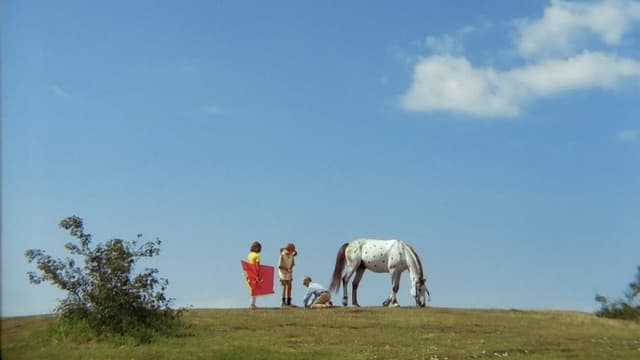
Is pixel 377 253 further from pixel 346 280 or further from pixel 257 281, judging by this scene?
pixel 257 281

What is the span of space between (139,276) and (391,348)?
24.1 feet

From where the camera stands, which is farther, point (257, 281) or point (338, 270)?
point (338, 270)

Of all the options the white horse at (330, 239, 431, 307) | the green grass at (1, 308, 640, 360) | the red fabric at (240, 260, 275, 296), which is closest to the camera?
the green grass at (1, 308, 640, 360)

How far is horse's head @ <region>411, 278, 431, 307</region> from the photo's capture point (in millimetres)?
34469

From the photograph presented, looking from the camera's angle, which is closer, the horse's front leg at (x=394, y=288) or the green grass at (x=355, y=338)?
the green grass at (x=355, y=338)

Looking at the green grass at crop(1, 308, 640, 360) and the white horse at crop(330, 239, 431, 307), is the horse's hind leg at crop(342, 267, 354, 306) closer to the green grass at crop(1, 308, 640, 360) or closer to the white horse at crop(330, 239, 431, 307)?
the white horse at crop(330, 239, 431, 307)

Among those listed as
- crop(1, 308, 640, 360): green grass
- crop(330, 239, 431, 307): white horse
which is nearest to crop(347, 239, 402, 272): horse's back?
crop(330, 239, 431, 307): white horse

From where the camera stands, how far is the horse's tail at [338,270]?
36.2m

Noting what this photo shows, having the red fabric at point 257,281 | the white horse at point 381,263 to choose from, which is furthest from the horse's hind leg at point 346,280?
the red fabric at point 257,281

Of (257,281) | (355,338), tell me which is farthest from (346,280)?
(355,338)

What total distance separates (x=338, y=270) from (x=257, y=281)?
5.83m

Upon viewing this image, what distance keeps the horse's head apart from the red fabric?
221 inches

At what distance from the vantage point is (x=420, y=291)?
3456cm

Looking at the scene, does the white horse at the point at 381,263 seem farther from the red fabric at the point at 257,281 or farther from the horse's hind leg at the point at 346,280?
the red fabric at the point at 257,281
